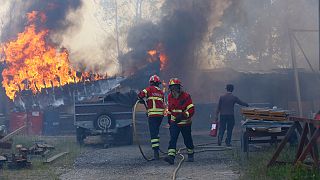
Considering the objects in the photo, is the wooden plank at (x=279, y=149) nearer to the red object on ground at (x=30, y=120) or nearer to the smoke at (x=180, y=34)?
A: the smoke at (x=180, y=34)

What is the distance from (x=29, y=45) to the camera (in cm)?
1886

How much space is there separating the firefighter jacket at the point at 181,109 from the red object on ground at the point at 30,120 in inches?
478

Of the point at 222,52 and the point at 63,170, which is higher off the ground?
the point at 222,52

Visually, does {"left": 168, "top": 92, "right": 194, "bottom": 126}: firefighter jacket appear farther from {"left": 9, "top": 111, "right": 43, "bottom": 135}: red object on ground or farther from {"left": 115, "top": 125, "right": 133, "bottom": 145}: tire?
{"left": 9, "top": 111, "right": 43, "bottom": 135}: red object on ground

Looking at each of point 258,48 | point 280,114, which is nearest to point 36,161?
point 280,114

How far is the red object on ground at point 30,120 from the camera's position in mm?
20438

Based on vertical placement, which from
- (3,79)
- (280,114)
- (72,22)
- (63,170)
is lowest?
(63,170)

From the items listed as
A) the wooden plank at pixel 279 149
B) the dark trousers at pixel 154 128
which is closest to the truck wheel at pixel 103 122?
the dark trousers at pixel 154 128

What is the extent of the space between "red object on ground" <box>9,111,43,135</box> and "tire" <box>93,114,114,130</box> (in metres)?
7.42

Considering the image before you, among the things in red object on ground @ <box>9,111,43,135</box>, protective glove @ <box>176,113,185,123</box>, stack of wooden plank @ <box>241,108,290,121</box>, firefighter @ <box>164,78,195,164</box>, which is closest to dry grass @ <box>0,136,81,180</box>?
firefighter @ <box>164,78,195,164</box>

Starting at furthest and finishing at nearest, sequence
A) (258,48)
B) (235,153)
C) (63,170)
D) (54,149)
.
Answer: (258,48), (54,149), (235,153), (63,170)

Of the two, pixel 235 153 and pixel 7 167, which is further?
pixel 235 153

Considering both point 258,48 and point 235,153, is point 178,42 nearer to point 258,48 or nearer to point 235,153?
point 235,153

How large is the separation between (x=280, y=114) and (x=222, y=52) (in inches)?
948
